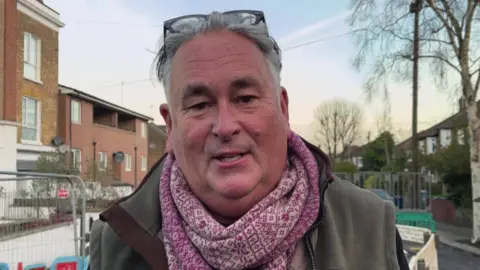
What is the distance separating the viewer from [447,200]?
65.5 feet

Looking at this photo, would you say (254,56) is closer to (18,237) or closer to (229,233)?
(229,233)

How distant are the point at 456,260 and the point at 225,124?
1177cm

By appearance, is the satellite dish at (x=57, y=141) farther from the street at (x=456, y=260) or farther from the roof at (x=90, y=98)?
the street at (x=456, y=260)

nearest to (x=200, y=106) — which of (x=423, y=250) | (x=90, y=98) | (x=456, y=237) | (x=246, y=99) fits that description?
(x=246, y=99)

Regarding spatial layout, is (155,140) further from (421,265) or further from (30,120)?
(421,265)

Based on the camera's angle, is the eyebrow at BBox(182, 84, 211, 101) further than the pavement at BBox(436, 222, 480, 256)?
No

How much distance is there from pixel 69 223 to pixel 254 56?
6835 millimetres

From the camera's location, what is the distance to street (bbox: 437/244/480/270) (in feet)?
34.0

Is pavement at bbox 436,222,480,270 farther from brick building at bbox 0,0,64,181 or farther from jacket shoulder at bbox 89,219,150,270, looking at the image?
brick building at bbox 0,0,64,181

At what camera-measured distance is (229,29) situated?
1468 millimetres

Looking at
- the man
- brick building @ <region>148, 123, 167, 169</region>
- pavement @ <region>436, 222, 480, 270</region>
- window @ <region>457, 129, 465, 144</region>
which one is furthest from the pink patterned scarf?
brick building @ <region>148, 123, 167, 169</region>

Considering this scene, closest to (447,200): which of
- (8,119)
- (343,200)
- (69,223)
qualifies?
(69,223)

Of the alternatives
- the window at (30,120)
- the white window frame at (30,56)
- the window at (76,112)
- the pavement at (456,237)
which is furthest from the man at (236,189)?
the window at (76,112)

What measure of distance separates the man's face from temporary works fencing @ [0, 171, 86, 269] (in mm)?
5844
